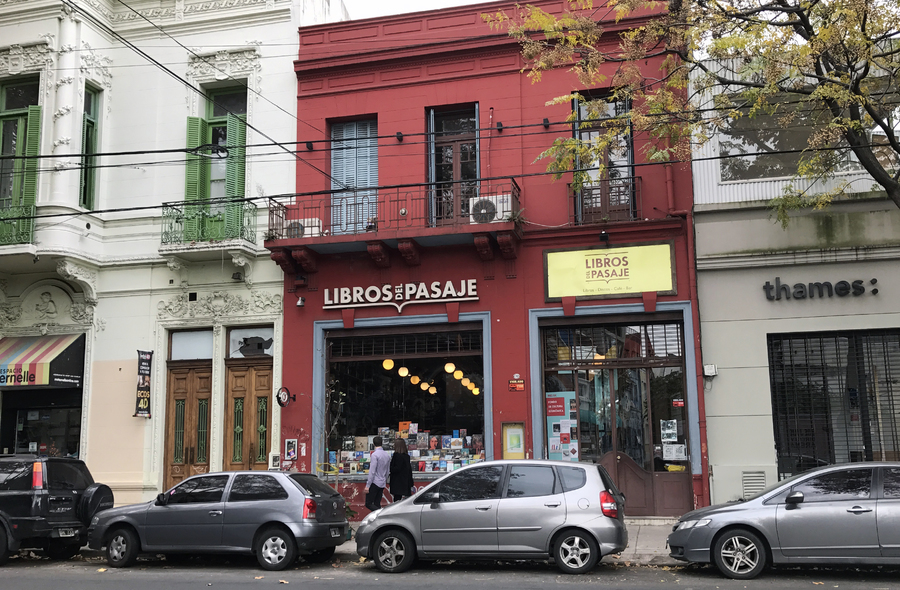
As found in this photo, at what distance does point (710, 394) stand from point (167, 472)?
37.0 feet

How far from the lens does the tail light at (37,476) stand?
12742mm

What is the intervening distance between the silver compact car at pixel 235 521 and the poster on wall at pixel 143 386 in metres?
5.02

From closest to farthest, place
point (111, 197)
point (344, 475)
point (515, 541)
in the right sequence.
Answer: point (515, 541) < point (344, 475) < point (111, 197)

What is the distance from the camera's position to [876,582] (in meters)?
9.83

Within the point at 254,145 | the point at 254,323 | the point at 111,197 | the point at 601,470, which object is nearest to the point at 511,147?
the point at 254,145

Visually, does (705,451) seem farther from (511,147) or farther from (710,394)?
(511,147)

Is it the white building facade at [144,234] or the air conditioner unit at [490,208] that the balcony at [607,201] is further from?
the white building facade at [144,234]

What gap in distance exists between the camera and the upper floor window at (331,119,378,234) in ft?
55.8

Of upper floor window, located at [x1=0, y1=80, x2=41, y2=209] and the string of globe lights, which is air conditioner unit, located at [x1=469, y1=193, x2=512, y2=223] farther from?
upper floor window, located at [x1=0, y1=80, x2=41, y2=209]

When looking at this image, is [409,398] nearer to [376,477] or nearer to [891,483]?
[376,477]

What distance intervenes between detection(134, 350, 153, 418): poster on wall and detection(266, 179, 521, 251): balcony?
388cm

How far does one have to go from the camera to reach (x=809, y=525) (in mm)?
10117

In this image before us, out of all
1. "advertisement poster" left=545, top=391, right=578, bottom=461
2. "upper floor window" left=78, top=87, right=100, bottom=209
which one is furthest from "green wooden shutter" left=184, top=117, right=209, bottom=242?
"advertisement poster" left=545, top=391, right=578, bottom=461

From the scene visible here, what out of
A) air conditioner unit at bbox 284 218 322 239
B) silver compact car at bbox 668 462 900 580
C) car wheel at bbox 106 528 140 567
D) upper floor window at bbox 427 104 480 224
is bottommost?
car wheel at bbox 106 528 140 567
